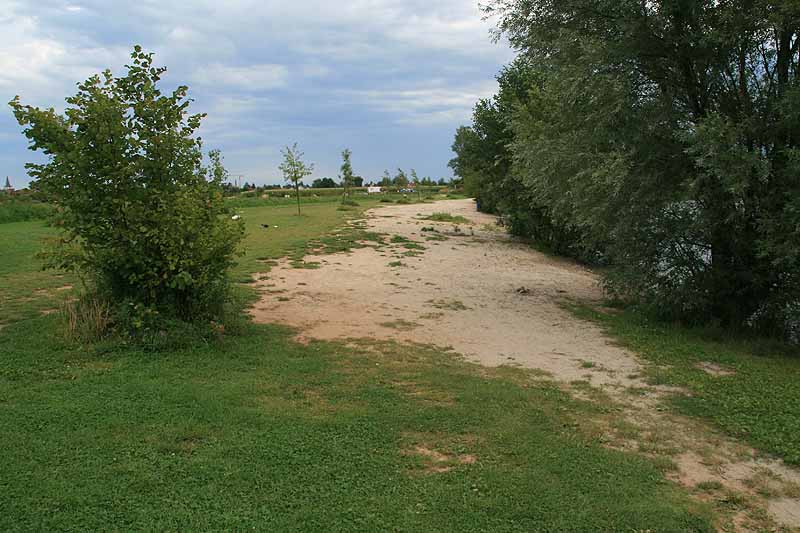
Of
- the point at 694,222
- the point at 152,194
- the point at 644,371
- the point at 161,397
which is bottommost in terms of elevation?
the point at 644,371

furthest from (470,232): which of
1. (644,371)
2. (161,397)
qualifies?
(161,397)

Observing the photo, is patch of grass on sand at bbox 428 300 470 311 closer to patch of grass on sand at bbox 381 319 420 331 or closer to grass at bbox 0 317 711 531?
patch of grass on sand at bbox 381 319 420 331

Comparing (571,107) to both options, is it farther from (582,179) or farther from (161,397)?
(161,397)

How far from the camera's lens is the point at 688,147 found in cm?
902

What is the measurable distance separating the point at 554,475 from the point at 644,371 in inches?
135

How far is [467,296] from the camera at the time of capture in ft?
40.1

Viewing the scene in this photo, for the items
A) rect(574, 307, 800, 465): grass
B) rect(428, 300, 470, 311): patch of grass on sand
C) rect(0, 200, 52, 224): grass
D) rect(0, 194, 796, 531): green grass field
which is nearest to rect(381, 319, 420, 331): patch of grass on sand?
rect(428, 300, 470, 311): patch of grass on sand

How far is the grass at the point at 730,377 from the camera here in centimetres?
531

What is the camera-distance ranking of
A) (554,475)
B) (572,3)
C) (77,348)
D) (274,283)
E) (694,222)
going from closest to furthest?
(554,475), (77,348), (694,222), (572,3), (274,283)

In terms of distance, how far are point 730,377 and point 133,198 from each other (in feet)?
22.7

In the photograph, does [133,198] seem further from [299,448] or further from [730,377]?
[730,377]

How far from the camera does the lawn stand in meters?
3.62

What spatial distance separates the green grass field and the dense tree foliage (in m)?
3.94

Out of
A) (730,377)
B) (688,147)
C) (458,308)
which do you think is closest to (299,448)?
(730,377)
